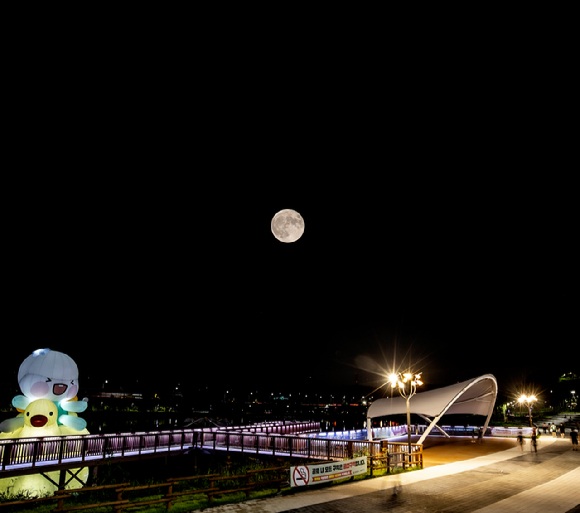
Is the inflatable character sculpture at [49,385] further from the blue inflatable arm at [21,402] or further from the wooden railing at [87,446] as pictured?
the wooden railing at [87,446]

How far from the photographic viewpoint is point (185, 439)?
27750mm

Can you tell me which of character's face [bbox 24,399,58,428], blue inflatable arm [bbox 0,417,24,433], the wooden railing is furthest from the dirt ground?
blue inflatable arm [bbox 0,417,24,433]

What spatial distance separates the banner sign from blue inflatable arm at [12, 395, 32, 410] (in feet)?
43.5

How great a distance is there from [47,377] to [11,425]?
2.53m

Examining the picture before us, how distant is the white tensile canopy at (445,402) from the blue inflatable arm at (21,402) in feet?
64.8

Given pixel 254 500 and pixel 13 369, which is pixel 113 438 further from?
pixel 13 369

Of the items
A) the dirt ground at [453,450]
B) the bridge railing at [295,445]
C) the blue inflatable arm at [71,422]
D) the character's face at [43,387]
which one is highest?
the character's face at [43,387]

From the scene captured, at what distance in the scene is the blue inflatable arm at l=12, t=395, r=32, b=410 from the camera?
19298 millimetres

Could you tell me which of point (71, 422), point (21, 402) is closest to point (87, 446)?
point (71, 422)

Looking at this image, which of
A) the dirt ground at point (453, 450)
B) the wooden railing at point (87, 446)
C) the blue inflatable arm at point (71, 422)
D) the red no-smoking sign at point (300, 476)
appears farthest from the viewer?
the dirt ground at point (453, 450)

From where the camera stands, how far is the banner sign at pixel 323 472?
14102 millimetres

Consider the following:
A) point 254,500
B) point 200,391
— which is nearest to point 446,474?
point 254,500

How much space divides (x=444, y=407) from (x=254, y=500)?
57.4 ft

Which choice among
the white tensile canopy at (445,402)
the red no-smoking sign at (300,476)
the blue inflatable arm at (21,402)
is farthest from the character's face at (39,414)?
the white tensile canopy at (445,402)
